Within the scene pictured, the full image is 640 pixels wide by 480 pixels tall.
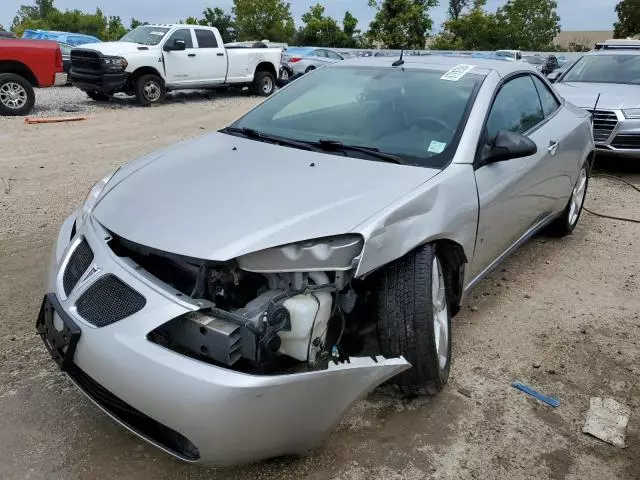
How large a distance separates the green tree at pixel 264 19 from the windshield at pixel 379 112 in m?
43.6

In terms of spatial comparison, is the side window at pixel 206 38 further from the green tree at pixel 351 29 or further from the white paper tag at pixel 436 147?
the green tree at pixel 351 29

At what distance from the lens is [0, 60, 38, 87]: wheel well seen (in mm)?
10719

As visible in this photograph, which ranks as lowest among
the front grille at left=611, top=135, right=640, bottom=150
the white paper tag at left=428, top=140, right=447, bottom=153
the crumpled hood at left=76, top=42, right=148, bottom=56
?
the front grille at left=611, top=135, right=640, bottom=150

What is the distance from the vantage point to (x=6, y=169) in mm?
7258

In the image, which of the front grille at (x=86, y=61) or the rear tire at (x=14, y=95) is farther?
the front grille at (x=86, y=61)

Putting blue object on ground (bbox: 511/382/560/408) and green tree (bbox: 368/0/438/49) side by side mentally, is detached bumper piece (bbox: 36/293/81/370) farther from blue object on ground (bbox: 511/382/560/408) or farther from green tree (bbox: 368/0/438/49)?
green tree (bbox: 368/0/438/49)

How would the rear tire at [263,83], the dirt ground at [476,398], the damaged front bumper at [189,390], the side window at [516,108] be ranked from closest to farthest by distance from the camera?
the damaged front bumper at [189,390], the dirt ground at [476,398], the side window at [516,108], the rear tire at [263,83]

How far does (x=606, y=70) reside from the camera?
852 cm

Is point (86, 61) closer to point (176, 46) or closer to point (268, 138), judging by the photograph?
point (176, 46)

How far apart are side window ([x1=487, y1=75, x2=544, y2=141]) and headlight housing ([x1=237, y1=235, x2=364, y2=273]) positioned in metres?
1.44

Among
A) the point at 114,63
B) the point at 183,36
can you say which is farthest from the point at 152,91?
the point at 183,36

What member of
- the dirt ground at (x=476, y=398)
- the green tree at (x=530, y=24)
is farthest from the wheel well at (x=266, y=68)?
the green tree at (x=530, y=24)

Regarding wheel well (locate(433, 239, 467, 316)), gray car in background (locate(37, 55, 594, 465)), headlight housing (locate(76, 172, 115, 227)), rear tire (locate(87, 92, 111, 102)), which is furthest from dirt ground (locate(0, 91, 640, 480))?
rear tire (locate(87, 92, 111, 102))

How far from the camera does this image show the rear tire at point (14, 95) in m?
10.9
